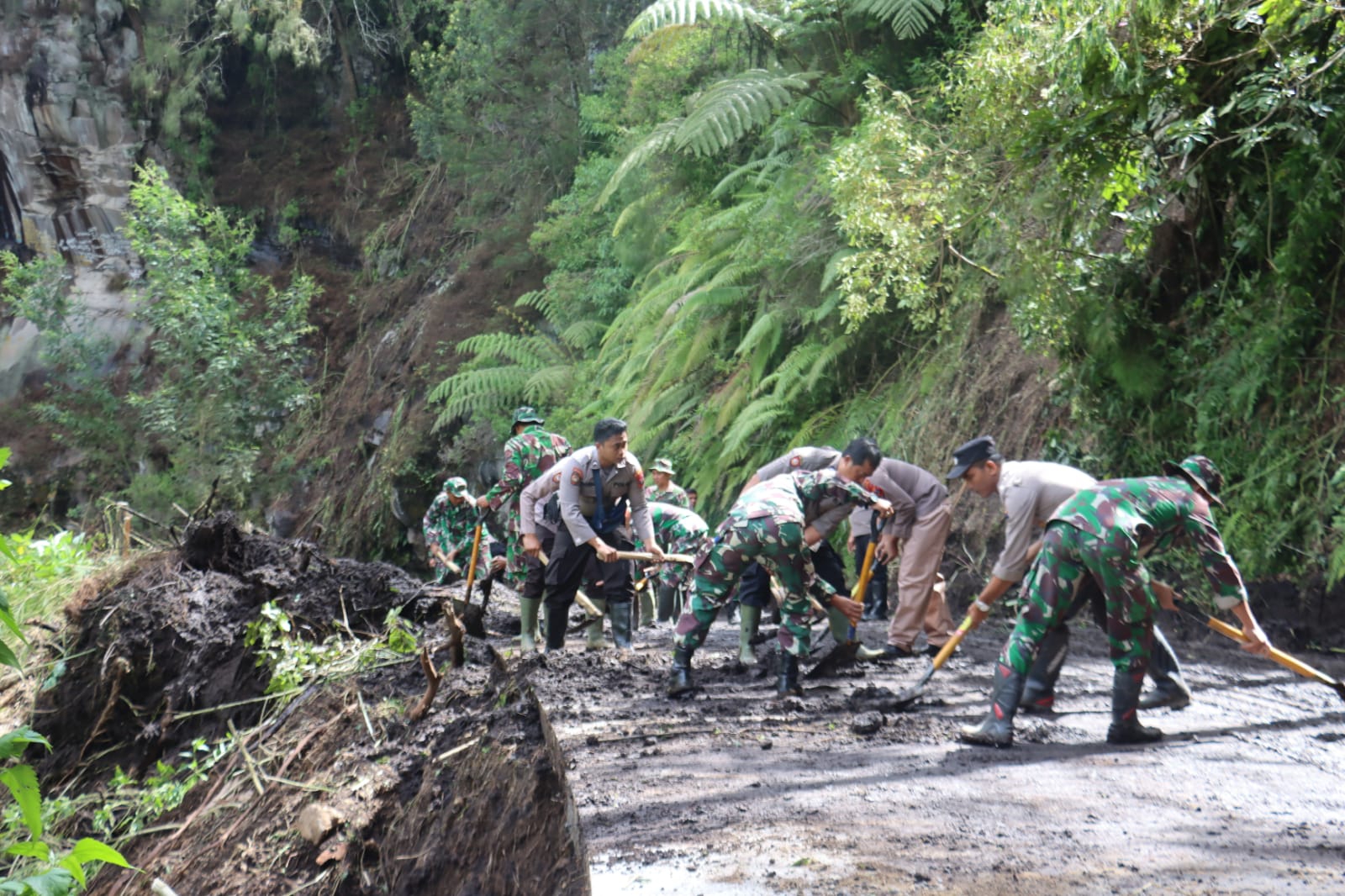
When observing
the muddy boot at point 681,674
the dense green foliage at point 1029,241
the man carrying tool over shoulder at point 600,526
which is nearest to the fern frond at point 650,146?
the dense green foliage at point 1029,241

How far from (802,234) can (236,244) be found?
18305mm

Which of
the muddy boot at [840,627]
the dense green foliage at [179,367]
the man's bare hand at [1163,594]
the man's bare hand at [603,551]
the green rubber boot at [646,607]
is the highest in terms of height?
the dense green foliage at [179,367]

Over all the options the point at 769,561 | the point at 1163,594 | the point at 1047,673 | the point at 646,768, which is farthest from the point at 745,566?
the point at 1163,594

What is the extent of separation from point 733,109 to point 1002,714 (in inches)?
411

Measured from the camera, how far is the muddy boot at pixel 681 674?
750 cm

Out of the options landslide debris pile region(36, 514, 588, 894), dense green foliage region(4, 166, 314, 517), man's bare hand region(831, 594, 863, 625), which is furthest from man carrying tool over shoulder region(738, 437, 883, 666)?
dense green foliage region(4, 166, 314, 517)

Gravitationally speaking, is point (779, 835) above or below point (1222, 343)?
below

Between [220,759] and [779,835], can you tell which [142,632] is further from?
[779,835]

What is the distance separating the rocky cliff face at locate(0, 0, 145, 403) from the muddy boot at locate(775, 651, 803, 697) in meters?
Answer: 27.9

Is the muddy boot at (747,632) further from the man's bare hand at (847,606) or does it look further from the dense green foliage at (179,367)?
the dense green foliage at (179,367)

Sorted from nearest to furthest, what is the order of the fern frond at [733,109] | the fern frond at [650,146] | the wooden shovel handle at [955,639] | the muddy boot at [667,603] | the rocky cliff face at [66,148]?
the wooden shovel handle at [955,639] → the muddy boot at [667,603] → the fern frond at [733,109] → the fern frond at [650,146] → the rocky cliff face at [66,148]

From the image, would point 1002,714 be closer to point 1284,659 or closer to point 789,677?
point 1284,659

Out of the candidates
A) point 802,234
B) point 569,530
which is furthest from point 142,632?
→ point 802,234

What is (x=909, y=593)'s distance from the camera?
9055 millimetres
